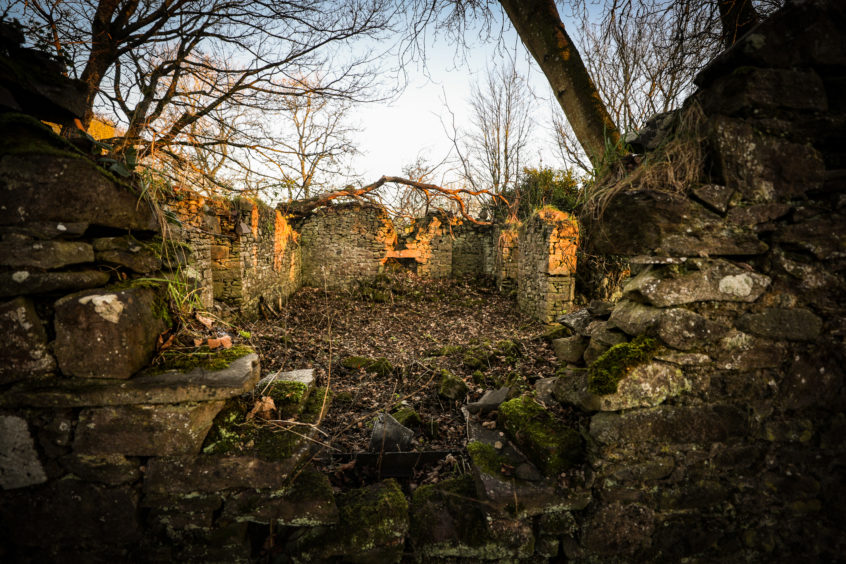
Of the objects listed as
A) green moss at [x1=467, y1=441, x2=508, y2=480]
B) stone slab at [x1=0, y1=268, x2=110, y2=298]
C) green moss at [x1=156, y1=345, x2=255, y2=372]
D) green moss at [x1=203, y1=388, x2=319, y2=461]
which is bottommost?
green moss at [x1=467, y1=441, x2=508, y2=480]

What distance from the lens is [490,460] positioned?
1.76m

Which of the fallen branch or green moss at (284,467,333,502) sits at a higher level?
the fallen branch

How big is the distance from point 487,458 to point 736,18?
3.18 m

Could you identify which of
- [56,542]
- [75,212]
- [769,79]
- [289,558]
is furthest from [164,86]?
[769,79]

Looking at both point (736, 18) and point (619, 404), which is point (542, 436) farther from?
point (736, 18)

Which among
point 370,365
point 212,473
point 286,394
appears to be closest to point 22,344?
point 212,473

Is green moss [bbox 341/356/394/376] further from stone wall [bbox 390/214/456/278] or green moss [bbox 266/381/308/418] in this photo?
stone wall [bbox 390/214/456/278]

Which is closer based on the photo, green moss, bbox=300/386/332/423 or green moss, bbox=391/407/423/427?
green moss, bbox=300/386/332/423

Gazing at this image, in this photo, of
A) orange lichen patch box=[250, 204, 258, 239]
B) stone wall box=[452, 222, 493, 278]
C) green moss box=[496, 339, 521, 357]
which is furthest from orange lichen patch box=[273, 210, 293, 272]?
green moss box=[496, 339, 521, 357]

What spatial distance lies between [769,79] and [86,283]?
3277 millimetres

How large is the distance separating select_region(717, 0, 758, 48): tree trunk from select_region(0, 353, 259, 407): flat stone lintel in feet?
11.9

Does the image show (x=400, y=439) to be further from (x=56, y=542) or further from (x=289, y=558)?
(x=56, y=542)

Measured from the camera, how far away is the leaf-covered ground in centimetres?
336

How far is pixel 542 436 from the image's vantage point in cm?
174
